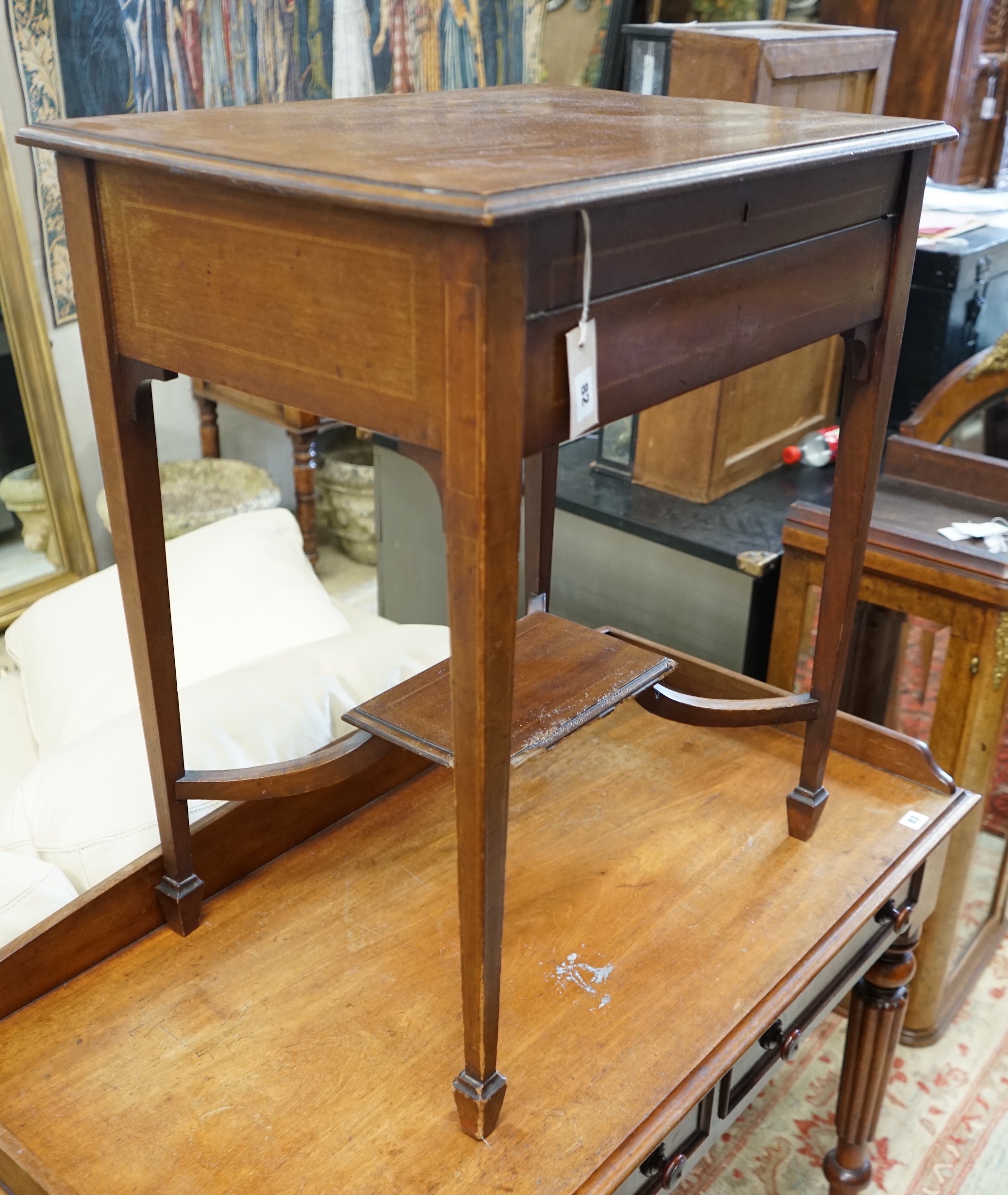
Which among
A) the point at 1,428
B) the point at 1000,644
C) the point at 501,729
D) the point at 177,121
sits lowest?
the point at 1,428

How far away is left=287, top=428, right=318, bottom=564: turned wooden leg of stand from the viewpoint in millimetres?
3176

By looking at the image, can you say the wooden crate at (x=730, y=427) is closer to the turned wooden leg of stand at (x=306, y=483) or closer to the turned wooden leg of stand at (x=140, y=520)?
the turned wooden leg of stand at (x=140, y=520)

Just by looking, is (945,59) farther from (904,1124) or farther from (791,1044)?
(791,1044)

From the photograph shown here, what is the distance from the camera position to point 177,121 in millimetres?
935

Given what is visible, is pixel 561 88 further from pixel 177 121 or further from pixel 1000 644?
pixel 1000 644

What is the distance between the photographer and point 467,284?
66 cm

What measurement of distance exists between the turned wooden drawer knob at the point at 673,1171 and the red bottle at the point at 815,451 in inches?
51.8

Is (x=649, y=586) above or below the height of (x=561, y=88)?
below

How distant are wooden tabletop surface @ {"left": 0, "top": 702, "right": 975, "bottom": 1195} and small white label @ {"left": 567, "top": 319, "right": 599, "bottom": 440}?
55cm

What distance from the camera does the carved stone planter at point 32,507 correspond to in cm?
293

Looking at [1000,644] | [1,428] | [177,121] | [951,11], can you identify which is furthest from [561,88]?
[951,11]

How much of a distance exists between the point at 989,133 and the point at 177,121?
130 inches

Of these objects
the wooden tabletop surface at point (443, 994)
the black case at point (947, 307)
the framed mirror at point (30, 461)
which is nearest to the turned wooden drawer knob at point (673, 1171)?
the wooden tabletop surface at point (443, 994)

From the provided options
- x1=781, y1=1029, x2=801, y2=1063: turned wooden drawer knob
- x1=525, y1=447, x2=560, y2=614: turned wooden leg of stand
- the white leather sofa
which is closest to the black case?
x1=525, y1=447, x2=560, y2=614: turned wooden leg of stand
